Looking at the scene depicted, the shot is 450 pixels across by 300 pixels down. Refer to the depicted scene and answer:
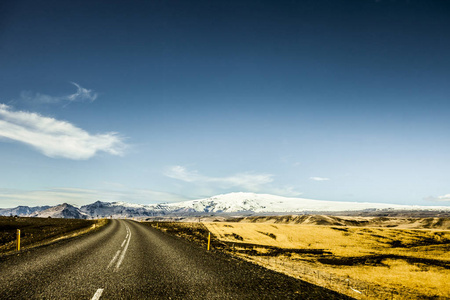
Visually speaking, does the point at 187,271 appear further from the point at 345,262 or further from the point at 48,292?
the point at 345,262

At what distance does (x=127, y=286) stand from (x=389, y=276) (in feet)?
83.1

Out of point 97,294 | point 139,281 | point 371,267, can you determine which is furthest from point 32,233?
point 371,267

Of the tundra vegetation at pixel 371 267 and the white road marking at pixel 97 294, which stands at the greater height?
the white road marking at pixel 97 294

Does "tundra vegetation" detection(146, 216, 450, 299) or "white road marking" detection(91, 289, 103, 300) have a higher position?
"white road marking" detection(91, 289, 103, 300)

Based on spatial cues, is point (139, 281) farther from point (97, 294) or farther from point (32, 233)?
point (32, 233)

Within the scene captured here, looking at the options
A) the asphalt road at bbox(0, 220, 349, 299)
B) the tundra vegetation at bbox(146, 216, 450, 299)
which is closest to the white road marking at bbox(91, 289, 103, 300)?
the asphalt road at bbox(0, 220, 349, 299)

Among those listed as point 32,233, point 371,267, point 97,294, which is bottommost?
point 371,267

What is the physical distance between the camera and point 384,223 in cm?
12094

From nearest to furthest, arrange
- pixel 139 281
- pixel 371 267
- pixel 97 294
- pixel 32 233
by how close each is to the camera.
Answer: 1. pixel 97 294
2. pixel 139 281
3. pixel 371 267
4. pixel 32 233

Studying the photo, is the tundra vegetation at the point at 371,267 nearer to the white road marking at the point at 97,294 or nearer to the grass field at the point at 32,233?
the white road marking at the point at 97,294

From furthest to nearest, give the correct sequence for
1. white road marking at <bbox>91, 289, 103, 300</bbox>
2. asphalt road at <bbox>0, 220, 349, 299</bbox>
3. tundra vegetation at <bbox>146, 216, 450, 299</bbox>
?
1. tundra vegetation at <bbox>146, 216, 450, 299</bbox>
2. asphalt road at <bbox>0, 220, 349, 299</bbox>
3. white road marking at <bbox>91, 289, 103, 300</bbox>

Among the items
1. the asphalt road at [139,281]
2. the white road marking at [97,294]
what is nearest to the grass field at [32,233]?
the asphalt road at [139,281]

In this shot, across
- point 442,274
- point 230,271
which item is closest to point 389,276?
point 442,274

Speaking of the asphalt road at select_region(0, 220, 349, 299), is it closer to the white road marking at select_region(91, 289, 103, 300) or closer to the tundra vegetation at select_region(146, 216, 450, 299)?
the white road marking at select_region(91, 289, 103, 300)
